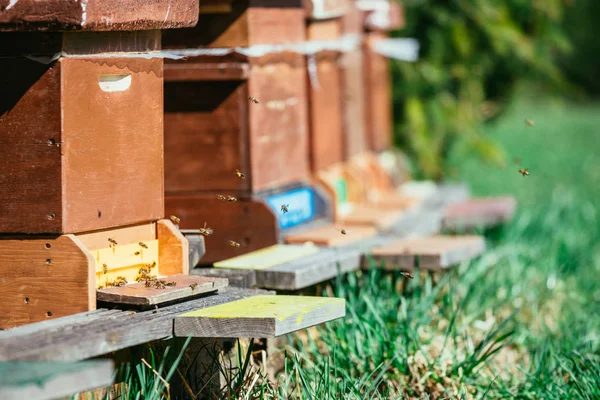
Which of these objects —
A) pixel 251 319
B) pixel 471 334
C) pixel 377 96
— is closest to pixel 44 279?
pixel 251 319

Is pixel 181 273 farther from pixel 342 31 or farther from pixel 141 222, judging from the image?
pixel 342 31

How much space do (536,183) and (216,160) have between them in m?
6.79

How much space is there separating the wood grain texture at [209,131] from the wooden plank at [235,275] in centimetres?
55

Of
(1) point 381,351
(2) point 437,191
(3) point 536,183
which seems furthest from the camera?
(3) point 536,183

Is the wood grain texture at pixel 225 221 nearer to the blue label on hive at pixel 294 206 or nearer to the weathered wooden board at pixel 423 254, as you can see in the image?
the blue label on hive at pixel 294 206

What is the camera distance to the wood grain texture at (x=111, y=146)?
3404mm

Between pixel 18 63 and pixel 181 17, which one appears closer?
pixel 18 63

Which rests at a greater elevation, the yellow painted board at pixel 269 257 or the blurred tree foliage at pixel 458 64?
the blurred tree foliage at pixel 458 64

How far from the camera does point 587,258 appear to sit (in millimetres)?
6594

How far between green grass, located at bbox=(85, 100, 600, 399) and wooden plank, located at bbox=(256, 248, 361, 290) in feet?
0.33

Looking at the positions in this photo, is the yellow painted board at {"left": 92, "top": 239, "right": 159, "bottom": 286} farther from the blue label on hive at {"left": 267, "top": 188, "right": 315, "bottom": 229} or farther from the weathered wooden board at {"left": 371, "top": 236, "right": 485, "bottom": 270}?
the weathered wooden board at {"left": 371, "top": 236, "right": 485, "bottom": 270}

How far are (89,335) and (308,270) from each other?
1521mm

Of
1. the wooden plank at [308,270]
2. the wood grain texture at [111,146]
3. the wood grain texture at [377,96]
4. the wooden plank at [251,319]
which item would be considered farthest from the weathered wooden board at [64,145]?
the wood grain texture at [377,96]

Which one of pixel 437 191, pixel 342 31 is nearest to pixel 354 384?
pixel 342 31
